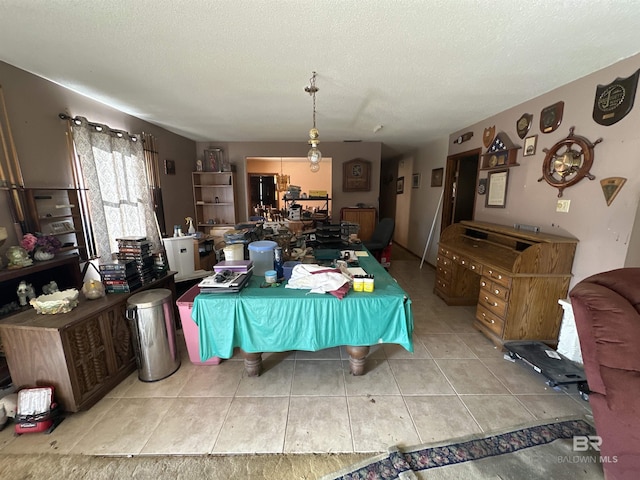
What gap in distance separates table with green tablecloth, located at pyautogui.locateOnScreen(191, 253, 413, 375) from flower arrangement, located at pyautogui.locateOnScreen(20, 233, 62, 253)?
1.44 metres

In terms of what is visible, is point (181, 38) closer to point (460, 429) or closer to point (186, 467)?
point (186, 467)

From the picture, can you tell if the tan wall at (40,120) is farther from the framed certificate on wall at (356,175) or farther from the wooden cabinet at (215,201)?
the framed certificate on wall at (356,175)

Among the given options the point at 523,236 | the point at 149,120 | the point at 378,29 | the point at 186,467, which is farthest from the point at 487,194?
the point at 149,120

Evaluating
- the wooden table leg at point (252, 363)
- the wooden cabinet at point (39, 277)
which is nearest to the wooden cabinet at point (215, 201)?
the wooden cabinet at point (39, 277)

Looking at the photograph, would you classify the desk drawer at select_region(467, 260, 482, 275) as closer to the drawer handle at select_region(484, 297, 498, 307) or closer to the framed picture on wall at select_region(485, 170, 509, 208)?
the drawer handle at select_region(484, 297, 498, 307)

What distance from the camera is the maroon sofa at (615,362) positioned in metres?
1.08

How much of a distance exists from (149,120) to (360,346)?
4169mm

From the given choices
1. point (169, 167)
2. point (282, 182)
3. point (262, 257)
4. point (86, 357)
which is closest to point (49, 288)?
point (86, 357)

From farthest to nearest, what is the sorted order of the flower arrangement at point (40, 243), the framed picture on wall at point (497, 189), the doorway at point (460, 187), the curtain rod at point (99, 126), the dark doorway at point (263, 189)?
the dark doorway at point (263, 189), the doorway at point (460, 187), the framed picture on wall at point (497, 189), the curtain rod at point (99, 126), the flower arrangement at point (40, 243)

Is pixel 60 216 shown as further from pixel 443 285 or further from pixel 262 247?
pixel 443 285

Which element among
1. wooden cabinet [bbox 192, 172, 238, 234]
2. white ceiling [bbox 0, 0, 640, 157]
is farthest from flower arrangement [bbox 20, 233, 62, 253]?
wooden cabinet [bbox 192, 172, 238, 234]

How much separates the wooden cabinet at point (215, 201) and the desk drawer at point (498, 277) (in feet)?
14.4

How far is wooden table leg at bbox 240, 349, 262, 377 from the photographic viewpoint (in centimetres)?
198

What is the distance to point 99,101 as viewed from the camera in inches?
112
